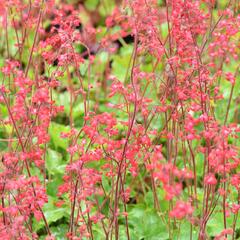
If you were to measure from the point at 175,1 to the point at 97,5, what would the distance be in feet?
13.0

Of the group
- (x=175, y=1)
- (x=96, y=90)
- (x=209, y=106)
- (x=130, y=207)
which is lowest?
(x=130, y=207)

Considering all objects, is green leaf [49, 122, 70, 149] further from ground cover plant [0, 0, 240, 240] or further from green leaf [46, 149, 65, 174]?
green leaf [46, 149, 65, 174]

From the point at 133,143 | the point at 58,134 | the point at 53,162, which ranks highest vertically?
the point at 133,143

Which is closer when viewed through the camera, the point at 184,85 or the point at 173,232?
the point at 184,85

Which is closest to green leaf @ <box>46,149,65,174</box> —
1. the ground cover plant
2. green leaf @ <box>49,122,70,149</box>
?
the ground cover plant

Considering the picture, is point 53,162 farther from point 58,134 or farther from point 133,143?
point 133,143

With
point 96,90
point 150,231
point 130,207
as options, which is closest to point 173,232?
point 150,231

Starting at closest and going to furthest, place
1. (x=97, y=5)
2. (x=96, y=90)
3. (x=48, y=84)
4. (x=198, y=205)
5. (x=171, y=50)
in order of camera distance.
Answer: (x=48, y=84) < (x=171, y=50) < (x=198, y=205) < (x=96, y=90) < (x=97, y=5)

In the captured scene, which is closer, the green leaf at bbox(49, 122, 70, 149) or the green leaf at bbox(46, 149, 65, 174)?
the green leaf at bbox(46, 149, 65, 174)

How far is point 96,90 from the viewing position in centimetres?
464

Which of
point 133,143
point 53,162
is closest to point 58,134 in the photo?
point 53,162

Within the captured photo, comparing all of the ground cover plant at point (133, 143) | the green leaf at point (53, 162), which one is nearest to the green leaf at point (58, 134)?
the ground cover plant at point (133, 143)

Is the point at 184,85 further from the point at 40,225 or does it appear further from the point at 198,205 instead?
the point at 40,225

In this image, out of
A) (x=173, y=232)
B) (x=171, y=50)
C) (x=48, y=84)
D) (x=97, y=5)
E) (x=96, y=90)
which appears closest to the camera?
(x=48, y=84)
